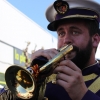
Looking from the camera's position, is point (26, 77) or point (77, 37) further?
point (77, 37)

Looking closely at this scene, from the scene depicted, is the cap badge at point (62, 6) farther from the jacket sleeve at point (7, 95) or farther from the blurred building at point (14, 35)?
the blurred building at point (14, 35)

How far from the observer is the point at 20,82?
6.94 ft

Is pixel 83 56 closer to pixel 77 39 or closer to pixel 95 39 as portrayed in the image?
pixel 77 39

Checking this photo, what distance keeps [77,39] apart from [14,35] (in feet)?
31.9

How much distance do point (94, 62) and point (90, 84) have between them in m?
0.31

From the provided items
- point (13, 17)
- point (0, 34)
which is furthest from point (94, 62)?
point (13, 17)

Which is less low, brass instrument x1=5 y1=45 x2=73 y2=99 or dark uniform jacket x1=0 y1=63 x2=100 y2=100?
brass instrument x1=5 y1=45 x2=73 y2=99

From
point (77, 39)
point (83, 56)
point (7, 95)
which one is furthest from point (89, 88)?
point (7, 95)

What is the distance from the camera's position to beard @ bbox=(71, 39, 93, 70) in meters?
2.30

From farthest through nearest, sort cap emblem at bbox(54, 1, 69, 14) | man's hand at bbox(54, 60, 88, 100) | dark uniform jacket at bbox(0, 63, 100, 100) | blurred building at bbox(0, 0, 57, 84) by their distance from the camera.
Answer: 1. blurred building at bbox(0, 0, 57, 84)
2. cap emblem at bbox(54, 1, 69, 14)
3. dark uniform jacket at bbox(0, 63, 100, 100)
4. man's hand at bbox(54, 60, 88, 100)

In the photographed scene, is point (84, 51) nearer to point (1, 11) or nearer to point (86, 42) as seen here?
point (86, 42)

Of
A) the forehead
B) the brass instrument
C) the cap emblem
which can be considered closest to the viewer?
the brass instrument

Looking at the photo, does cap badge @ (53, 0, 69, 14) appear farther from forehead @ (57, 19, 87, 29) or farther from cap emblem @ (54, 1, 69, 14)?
forehead @ (57, 19, 87, 29)

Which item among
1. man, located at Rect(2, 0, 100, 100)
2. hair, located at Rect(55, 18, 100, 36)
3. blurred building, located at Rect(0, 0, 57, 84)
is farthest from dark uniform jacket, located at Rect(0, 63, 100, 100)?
blurred building, located at Rect(0, 0, 57, 84)
